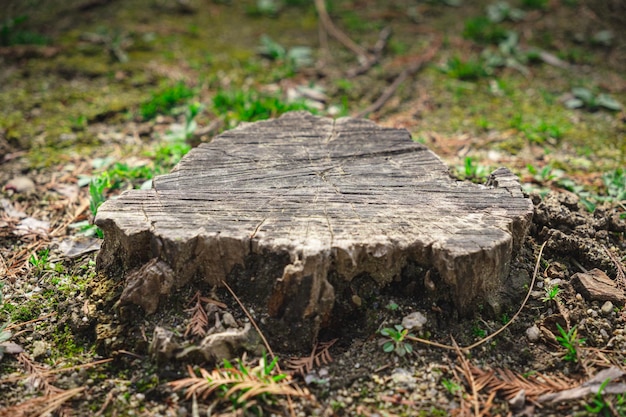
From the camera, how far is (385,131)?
3557 millimetres

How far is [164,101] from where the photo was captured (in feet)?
16.7

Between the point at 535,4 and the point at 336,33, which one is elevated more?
the point at 535,4

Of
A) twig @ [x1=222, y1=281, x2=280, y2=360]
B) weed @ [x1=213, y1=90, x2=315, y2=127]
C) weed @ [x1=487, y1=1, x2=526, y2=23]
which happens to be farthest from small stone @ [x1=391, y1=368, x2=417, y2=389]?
weed @ [x1=487, y1=1, x2=526, y2=23]

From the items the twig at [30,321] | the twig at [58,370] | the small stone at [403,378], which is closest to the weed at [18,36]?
the twig at [30,321]

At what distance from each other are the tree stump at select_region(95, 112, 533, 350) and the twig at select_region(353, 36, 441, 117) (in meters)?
2.28

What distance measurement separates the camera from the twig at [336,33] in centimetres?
621

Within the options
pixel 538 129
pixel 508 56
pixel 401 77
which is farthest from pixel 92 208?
pixel 508 56

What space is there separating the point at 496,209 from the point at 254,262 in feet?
4.06

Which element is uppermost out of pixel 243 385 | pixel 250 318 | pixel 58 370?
pixel 250 318

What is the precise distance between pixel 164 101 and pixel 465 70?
3022mm

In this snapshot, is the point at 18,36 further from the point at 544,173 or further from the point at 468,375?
the point at 468,375

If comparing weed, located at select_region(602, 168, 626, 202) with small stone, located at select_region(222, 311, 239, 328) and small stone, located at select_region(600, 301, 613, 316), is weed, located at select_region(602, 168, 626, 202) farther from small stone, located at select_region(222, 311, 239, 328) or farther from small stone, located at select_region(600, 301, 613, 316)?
small stone, located at select_region(222, 311, 239, 328)

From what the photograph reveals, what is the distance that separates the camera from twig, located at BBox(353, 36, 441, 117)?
5271 millimetres

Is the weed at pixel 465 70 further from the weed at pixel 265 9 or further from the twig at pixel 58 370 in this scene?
the twig at pixel 58 370
